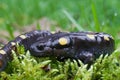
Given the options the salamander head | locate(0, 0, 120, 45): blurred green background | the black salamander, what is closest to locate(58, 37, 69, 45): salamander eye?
the black salamander

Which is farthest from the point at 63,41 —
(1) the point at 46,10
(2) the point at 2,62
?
(1) the point at 46,10

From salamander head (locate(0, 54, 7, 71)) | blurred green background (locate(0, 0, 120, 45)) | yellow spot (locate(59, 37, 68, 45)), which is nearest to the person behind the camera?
salamander head (locate(0, 54, 7, 71))

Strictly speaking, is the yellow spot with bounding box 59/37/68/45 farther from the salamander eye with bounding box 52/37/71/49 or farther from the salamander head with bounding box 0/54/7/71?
the salamander head with bounding box 0/54/7/71

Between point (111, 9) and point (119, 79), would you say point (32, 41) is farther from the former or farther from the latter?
point (111, 9)

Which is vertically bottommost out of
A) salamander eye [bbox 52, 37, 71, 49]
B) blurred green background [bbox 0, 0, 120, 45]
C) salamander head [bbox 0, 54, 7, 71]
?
salamander head [bbox 0, 54, 7, 71]

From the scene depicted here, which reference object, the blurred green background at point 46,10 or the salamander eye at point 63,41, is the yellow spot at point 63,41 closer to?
the salamander eye at point 63,41

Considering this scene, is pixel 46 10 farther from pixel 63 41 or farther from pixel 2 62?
pixel 2 62

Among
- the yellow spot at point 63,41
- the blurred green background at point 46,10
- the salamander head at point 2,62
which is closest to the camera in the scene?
the salamander head at point 2,62

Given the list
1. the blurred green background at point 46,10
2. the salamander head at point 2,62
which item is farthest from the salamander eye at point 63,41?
the blurred green background at point 46,10
